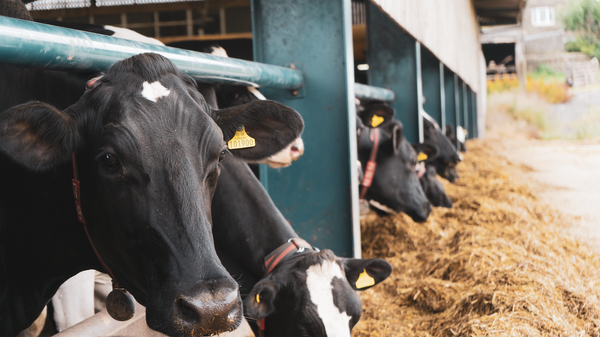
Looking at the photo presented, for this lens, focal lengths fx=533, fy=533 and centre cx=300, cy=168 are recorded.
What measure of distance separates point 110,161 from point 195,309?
19.0 inches

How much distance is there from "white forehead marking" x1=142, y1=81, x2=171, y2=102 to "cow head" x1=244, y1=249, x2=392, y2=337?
99 centimetres

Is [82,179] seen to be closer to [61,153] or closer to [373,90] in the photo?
[61,153]

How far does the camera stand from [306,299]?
2244mm

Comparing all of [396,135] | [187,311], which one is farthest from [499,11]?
[187,311]

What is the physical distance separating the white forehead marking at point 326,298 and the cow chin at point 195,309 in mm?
895

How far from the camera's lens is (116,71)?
5.34 ft

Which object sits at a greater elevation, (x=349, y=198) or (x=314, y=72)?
(x=314, y=72)

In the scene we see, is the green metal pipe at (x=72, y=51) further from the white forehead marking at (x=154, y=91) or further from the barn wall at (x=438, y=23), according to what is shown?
the barn wall at (x=438, y=23)

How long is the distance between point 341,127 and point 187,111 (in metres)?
1.90

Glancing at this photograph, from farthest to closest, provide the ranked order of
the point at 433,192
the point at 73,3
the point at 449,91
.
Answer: the point at 449,91 → the point at 73,3 → the point at 433,192

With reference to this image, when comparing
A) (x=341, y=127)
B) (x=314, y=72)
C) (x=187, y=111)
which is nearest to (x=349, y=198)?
(x=341, y=127)

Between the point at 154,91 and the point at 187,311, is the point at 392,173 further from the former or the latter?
the point at 187,311

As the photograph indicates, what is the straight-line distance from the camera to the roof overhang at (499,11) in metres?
17.5

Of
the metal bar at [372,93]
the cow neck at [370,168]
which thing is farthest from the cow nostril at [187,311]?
the cow neck at [370,168]
